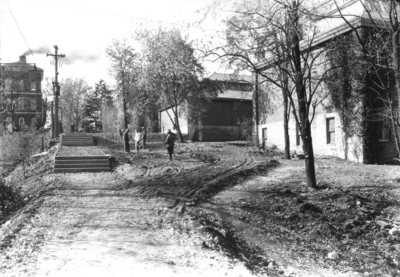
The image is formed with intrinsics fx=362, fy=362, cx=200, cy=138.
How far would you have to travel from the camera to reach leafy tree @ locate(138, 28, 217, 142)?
29.0 metres

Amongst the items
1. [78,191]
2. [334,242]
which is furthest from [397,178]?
[78,191]

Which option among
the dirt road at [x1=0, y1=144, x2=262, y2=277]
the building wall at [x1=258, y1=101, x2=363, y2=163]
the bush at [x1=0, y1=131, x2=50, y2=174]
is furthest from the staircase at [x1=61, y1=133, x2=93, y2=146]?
the dirt road at [x1=0, y1=144, x2=262, y2=277]

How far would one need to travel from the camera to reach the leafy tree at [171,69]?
29.0 m

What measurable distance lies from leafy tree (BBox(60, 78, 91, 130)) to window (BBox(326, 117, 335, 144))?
157 ft

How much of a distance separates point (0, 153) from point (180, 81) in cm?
1467

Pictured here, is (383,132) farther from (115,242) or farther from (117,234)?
(115,242)

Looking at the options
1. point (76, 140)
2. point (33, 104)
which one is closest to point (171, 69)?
point (76, 140)

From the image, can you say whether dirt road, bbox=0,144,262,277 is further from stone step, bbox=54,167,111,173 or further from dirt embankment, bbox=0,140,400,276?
stone step, bbox=54,167,111,173

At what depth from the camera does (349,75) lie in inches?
714

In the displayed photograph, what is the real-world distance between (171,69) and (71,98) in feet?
115

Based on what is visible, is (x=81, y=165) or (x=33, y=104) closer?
(x=81, y=165)

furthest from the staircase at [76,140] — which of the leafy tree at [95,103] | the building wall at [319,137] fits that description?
the leafy tree at [95,103]

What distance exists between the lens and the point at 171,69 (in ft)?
96.2

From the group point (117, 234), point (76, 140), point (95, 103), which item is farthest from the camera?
point (95, 103)
